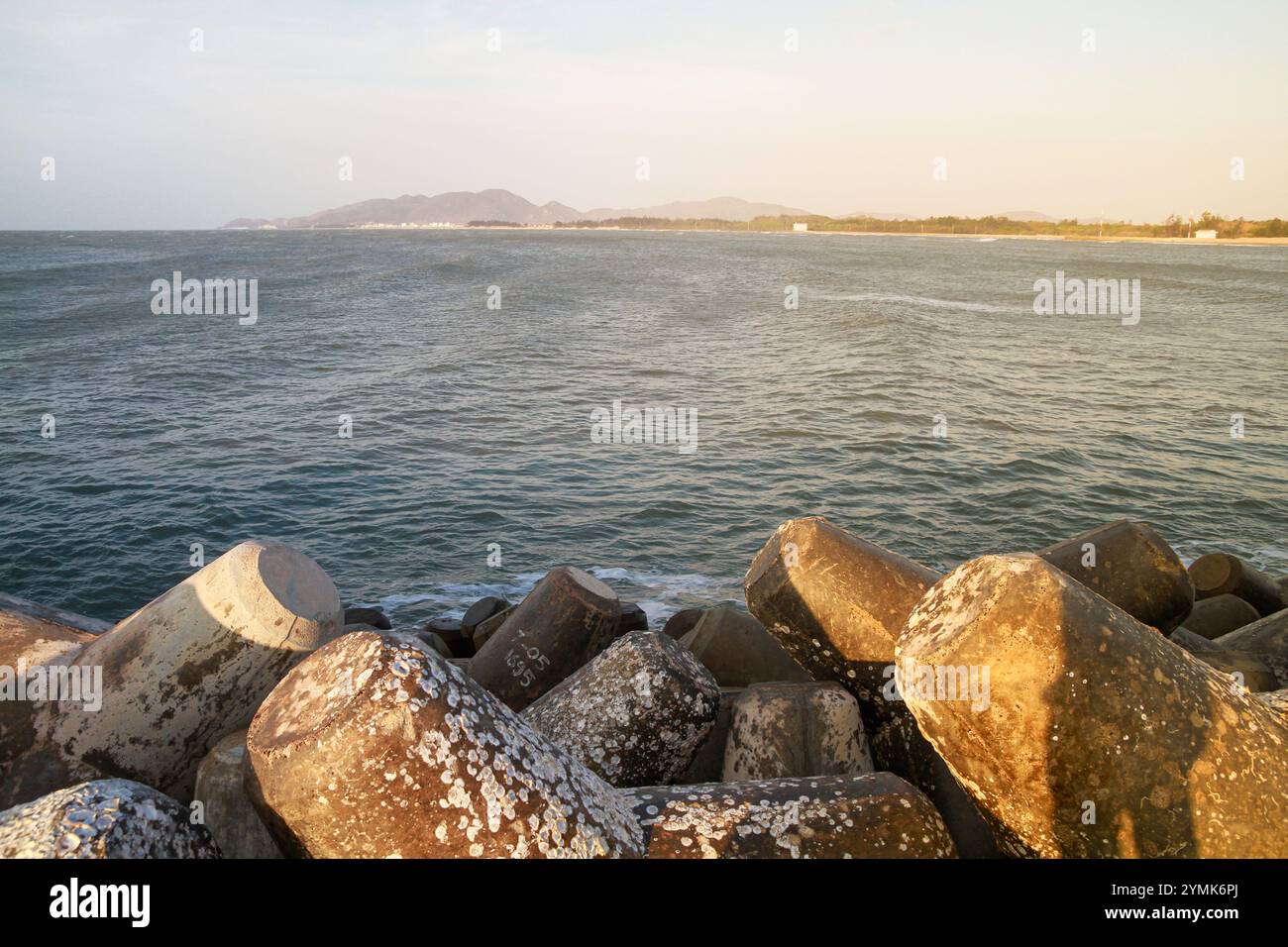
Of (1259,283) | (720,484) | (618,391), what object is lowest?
(720,484)

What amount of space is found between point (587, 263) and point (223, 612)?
80.0 meters

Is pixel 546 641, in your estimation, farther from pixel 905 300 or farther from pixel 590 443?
pixel 905 300

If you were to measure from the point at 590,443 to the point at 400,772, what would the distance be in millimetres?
16001

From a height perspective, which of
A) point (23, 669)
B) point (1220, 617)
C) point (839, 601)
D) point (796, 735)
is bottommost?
point (1220, 617)

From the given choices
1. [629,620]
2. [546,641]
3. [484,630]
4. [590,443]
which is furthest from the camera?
[590,443]

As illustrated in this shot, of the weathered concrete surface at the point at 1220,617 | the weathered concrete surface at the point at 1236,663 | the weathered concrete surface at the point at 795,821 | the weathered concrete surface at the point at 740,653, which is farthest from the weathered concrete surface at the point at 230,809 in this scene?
the weathered concrete surface at the point at 1220,617

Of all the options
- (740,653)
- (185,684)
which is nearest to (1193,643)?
(740,653)

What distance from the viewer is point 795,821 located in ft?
12.5

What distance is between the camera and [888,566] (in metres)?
5.71

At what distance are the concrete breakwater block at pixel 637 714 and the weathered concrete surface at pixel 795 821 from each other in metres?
1.03

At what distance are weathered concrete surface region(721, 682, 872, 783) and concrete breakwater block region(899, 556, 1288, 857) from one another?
4.86ft

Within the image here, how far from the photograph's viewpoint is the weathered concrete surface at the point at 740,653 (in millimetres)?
6992
